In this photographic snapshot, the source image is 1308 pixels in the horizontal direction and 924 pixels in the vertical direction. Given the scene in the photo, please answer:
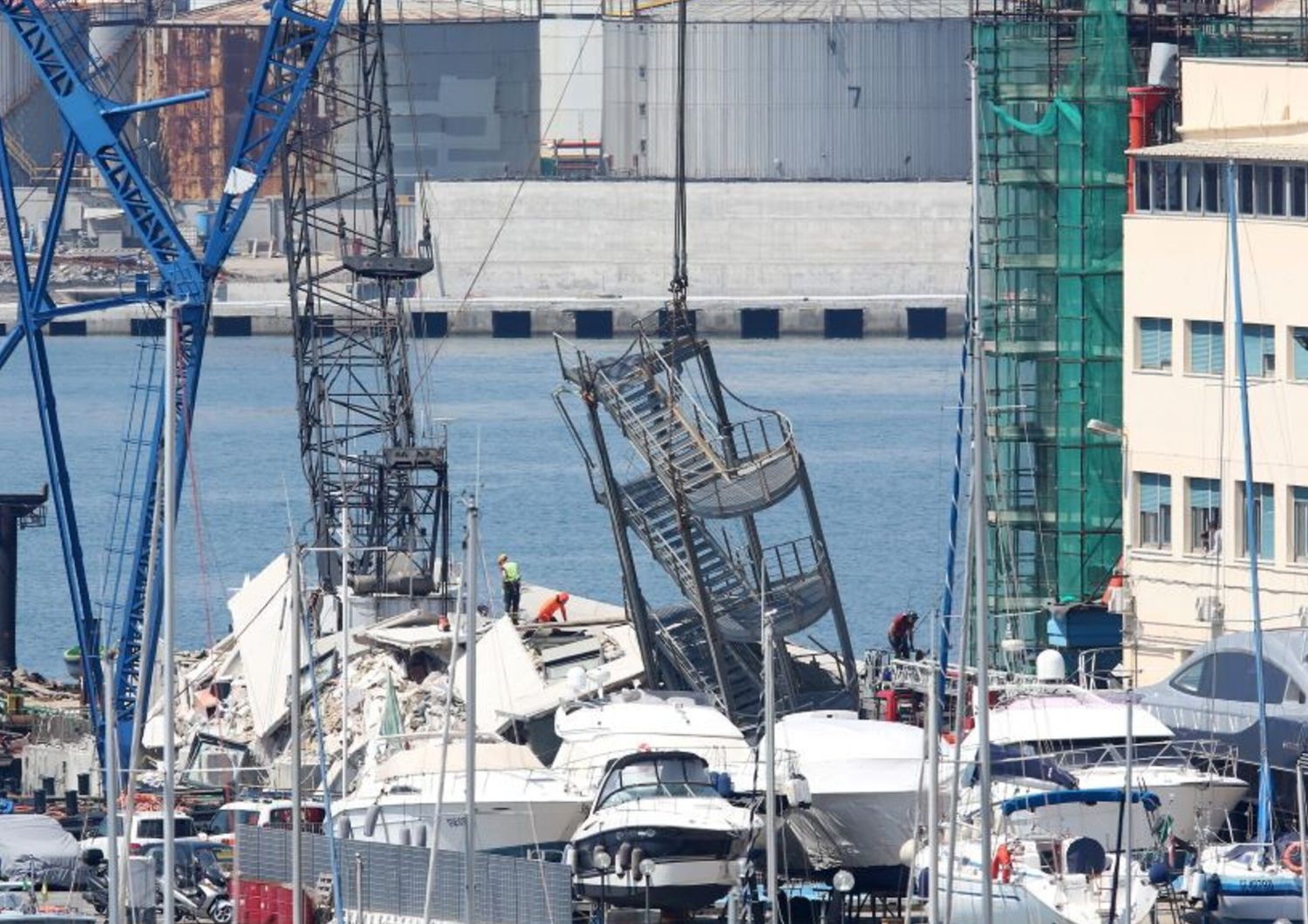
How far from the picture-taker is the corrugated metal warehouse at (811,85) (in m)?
157

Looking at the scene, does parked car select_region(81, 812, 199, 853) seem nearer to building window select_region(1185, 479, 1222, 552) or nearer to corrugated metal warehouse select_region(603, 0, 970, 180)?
building window select_region(1185, 479, 1222, 552)

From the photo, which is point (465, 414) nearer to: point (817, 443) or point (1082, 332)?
point (817, 443)

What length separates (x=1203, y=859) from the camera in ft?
96.3

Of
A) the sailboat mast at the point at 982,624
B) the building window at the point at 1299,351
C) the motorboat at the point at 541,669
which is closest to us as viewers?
the sailboat mast at the point at 982,624

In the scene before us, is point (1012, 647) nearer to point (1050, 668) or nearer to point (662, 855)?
point (1050, 668)

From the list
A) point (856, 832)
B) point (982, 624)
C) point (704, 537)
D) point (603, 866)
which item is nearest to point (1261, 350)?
point (704, 537)

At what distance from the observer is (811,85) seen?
158500 millimetres

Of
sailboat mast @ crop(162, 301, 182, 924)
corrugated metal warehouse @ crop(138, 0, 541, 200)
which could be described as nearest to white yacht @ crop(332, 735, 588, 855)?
sailboat mast @ crop(162, 301, 182, 924)

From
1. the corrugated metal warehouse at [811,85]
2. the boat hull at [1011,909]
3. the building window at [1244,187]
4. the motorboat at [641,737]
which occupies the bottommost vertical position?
the boat hull at [1011,909]

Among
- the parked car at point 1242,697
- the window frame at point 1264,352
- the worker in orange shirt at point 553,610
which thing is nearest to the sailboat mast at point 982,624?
the parked car at point 1242,697

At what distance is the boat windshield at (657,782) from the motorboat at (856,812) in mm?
859

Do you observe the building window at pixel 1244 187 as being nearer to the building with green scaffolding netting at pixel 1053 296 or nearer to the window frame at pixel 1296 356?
the window frame at pixel 1296 356

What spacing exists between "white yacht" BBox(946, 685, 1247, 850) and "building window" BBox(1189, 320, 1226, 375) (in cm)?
846

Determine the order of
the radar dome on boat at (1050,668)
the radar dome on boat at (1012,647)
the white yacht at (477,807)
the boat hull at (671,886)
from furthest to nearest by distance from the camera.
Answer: the radar dome on boat at (1012,647) < the radar dome on boat at (1050,668) < the white yacht at (477,807) < the boat hull at (671,886)
